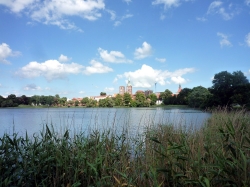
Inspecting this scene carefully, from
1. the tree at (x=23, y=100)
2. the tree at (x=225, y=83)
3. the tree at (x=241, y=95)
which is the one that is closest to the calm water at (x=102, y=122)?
the tree at (x=241, y=95)

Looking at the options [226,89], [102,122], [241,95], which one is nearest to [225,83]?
[226,89]

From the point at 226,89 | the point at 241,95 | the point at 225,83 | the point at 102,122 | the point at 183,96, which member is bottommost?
the point at 102,122

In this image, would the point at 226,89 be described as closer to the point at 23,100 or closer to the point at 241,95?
the point at 241,95

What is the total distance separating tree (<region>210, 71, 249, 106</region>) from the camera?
4001cm

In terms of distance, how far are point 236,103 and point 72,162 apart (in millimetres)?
38292

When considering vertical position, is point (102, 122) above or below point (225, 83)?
below

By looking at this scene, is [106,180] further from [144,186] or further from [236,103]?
[236,103]

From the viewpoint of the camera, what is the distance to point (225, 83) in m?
41.0

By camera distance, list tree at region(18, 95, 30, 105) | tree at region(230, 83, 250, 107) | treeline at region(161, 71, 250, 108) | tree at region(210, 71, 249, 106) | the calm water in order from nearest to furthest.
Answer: the calm water → tree at region(230, 83, 250, 107) → treeline at region(161, 71, 250, 108) → tree at region(210, 71, 249, 106) → tree at region(18, 95, 30, 105)

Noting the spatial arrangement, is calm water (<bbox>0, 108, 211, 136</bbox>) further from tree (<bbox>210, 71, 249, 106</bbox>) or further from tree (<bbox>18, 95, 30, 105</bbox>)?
tree (<bbox>18, 95, 30, 105</bbox>)

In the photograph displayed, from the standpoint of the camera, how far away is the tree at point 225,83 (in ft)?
131

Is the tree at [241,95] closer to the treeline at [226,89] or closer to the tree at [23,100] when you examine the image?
the treeline at [226,89]

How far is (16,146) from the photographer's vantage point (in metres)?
3.41

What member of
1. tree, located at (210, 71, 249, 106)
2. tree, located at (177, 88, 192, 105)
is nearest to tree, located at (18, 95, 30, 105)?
tree, located at (177, 88, 192, 105)
